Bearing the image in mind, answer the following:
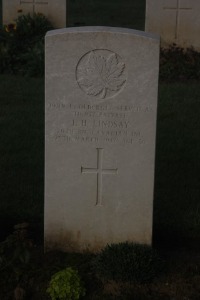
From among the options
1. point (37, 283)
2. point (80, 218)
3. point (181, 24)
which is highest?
point (181, 24)

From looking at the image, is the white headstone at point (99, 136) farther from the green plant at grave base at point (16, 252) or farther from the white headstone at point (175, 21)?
the white headstone at point (175, 21)

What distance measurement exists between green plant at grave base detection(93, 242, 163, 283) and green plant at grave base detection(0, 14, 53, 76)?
6.85 metres

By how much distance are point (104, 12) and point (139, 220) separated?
1472cm

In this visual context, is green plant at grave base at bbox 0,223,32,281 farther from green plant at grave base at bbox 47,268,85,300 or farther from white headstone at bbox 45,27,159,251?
white headstone at bbox 45,27,159,251

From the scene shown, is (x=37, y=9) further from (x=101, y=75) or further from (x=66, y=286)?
(x=66, y=286)

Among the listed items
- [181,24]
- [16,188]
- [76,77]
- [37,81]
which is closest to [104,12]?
[181,24]

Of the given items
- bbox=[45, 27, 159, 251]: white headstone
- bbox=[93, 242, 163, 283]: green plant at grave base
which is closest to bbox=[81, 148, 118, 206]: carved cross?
bbox=[45, 27, 159, 251]: white headstone

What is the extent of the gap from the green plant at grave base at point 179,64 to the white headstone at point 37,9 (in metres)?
2.19

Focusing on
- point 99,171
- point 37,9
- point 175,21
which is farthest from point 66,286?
point 37,9

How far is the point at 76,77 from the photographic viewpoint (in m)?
5.21

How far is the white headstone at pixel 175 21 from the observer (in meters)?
12.5

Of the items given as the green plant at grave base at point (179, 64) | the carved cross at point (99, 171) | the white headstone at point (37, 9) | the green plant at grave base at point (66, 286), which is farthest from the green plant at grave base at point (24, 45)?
the green plant at grave base at point (66, 286)

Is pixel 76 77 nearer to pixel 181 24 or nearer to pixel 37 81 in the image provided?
pixel 37 81

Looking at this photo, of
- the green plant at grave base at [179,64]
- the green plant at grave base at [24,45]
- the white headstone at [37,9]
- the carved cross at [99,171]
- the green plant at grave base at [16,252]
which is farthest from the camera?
the white headstone at [37,9]
